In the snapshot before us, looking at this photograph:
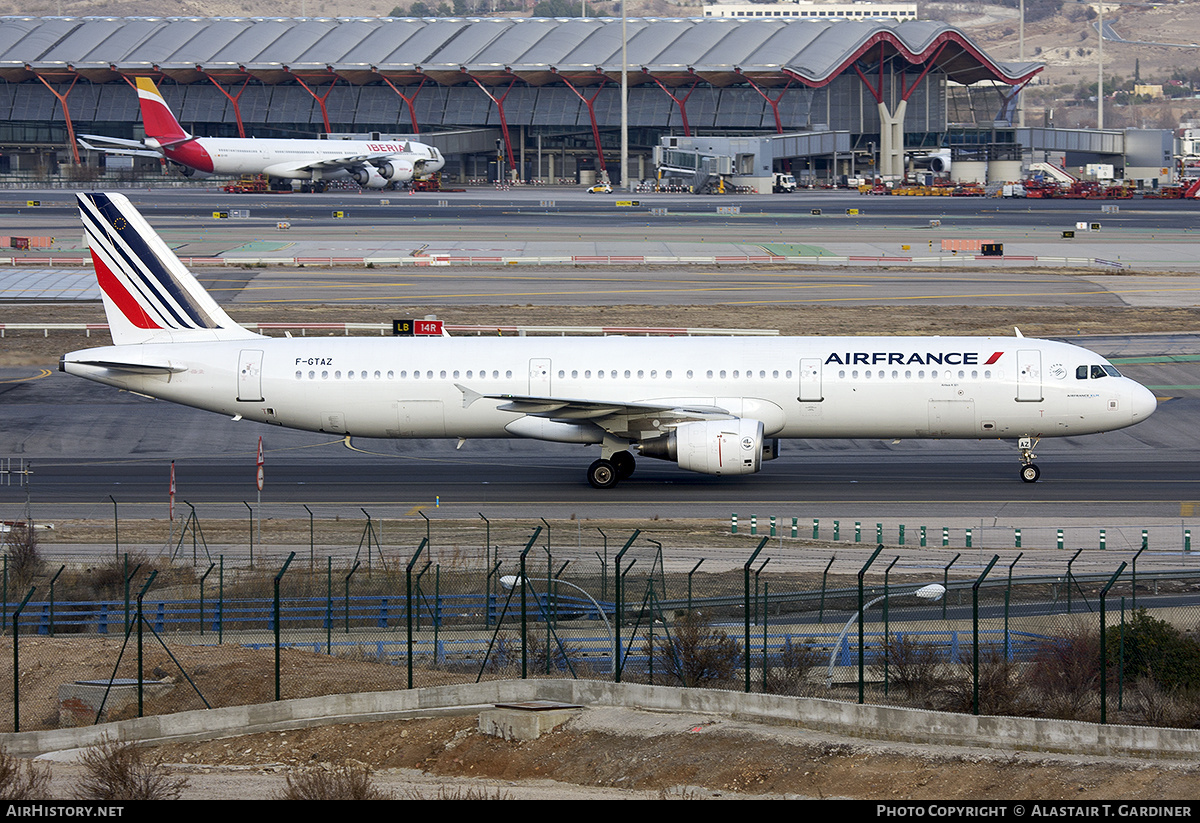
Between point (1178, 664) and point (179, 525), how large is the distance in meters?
27.9

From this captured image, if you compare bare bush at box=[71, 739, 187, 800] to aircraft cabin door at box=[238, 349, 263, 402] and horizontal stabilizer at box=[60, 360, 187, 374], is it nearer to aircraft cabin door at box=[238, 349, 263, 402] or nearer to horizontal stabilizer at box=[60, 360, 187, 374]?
aircraft cabin door at box=[238, 349, 263, 402]

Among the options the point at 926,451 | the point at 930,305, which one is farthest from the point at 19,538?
the point at 930,305

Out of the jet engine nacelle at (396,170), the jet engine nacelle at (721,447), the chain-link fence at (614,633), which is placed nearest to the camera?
the chain-link fence at (614,633)

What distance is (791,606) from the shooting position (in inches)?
1077

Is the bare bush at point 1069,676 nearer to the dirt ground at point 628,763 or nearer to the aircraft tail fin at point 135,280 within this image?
the dirt ground at point 628,763

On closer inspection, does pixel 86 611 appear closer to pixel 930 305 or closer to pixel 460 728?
pixel 460 728

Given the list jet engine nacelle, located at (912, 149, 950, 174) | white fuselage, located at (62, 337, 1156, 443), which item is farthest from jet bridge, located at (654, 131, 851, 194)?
white fuselage, located at (62, 337, 1156, 443)

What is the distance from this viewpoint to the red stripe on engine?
47.2m

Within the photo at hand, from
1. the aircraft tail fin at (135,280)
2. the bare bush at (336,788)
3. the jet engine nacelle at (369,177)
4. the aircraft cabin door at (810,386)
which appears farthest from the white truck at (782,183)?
the bare bush at (336,788)

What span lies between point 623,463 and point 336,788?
1102 inches

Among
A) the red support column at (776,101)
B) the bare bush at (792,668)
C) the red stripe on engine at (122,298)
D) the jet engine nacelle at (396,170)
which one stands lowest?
the bare bush at (792,668)

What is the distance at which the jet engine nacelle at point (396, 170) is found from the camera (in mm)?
175750

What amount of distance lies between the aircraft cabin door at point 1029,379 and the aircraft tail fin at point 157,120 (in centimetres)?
13893

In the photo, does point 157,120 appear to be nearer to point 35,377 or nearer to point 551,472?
point 35,377
